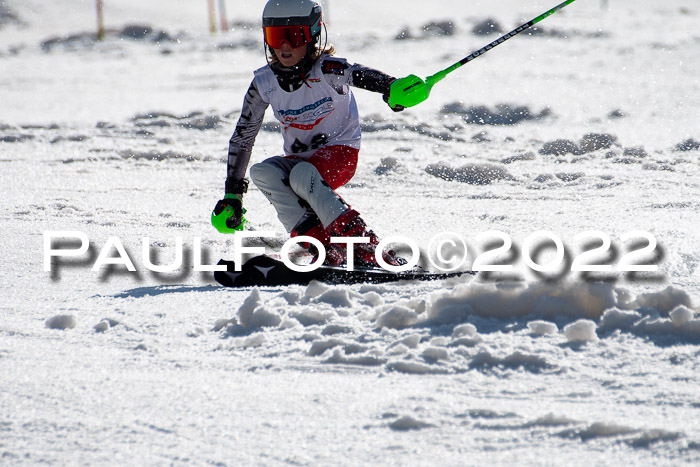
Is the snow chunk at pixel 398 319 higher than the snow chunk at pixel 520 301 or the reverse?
the reverse

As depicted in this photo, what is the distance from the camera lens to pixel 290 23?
3623 mm

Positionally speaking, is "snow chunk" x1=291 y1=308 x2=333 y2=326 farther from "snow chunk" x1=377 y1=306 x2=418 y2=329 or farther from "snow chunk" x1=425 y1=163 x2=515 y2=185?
"snow chunk" x1=425 y1=163 x2=515 y2=185

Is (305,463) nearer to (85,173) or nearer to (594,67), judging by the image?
(85,173)

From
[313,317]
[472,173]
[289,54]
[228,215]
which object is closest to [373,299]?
[313,317]

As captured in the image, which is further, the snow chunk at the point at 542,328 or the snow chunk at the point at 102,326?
the snow chunk at the point at 102,326

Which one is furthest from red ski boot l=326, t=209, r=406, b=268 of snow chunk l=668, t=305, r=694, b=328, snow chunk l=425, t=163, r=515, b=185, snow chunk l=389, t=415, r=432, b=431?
snow chunk l=425, t=163, r=515, b=185

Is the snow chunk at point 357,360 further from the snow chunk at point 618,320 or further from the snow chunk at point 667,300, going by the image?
the snow chunk at point 667,300

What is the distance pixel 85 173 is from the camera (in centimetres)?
625

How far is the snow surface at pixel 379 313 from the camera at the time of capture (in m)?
2.00

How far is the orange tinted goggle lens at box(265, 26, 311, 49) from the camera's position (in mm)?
3635

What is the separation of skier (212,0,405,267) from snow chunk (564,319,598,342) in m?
1.16

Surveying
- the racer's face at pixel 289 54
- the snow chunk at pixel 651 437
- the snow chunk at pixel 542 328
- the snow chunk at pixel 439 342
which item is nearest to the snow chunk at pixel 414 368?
the snow chunk at pixel 439 342

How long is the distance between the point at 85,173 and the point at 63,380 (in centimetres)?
411

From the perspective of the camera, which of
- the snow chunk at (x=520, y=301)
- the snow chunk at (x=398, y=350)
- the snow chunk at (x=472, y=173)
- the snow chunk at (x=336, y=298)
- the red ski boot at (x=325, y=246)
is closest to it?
the snow chunk at (x=398, y=350)
